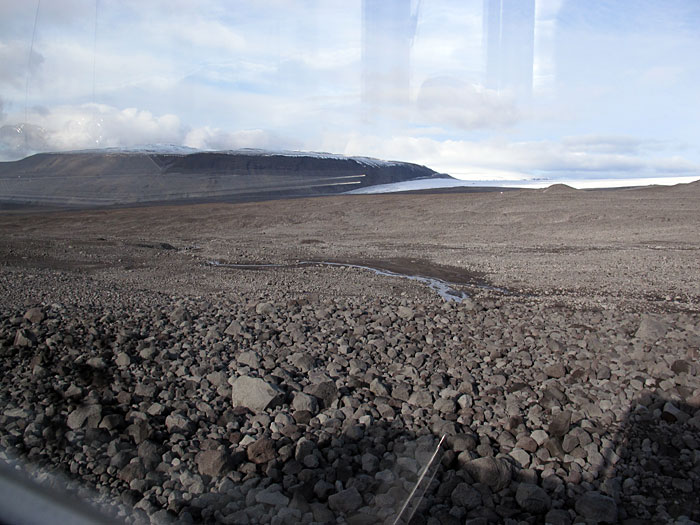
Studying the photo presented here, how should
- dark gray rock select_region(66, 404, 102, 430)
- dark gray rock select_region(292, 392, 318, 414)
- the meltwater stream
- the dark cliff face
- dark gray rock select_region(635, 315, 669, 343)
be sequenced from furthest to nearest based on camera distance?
the dark cliff face
the meltwater stream
dark gray rock select_region(635, 315, 669, 343)
dark gray rock select_region(292, 392, 318, 414)
dark gray rock select_region(66, 404, 102, 430)

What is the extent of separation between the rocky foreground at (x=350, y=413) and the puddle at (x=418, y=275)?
10.5 ft

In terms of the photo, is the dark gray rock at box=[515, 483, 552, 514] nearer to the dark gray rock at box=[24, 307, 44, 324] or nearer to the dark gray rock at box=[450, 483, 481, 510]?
the dark gray rock at box=[450, 483, 481, 510]

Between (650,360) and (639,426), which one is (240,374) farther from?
(650,360)

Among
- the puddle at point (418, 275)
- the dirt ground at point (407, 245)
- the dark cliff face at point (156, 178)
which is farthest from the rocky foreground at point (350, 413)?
the dark cliff face at point (156, 178)

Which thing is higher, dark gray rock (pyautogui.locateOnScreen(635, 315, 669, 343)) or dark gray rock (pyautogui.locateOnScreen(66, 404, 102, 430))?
dark gray rock (pyautogui.locateOnScreen(635, 315, 669, 343))

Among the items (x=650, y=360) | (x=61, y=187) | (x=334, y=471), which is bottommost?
(x=334, y=471)

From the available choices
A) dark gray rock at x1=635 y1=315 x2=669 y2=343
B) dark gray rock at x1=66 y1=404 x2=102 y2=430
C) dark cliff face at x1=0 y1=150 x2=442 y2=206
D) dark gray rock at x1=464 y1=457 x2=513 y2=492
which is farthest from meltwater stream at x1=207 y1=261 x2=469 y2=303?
dark cliff face at x1=0 y1=150 x2=442 y2=206

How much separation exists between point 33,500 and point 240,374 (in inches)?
150

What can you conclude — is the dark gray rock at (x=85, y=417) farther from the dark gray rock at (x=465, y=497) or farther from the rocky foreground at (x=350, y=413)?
the dark gray rock at (x=465, y=497)

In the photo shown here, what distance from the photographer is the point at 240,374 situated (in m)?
4.82

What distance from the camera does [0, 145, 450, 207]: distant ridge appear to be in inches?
1547

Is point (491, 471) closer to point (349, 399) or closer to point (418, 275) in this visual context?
point (349, 399)

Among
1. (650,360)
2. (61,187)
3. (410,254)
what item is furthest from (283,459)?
(61,187)

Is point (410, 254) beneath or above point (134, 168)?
beneath
